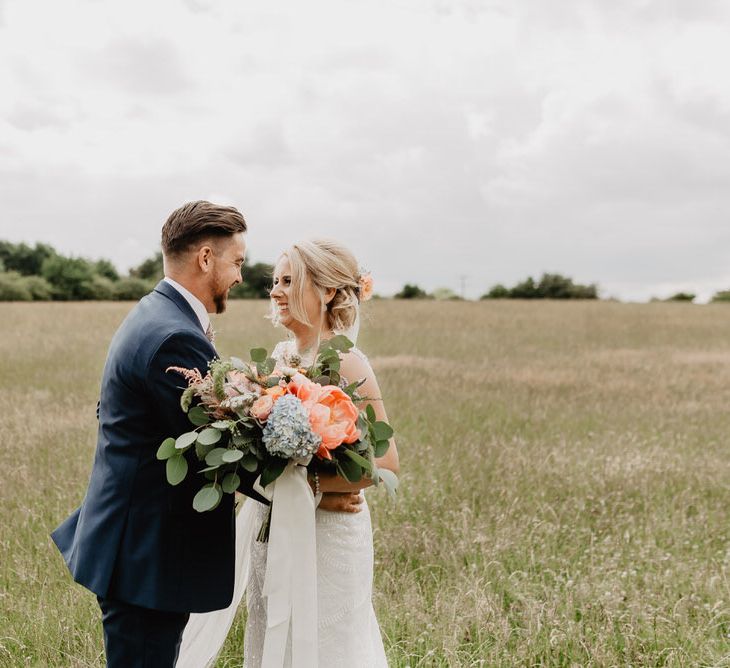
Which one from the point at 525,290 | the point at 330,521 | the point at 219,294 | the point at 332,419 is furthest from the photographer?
the point at 525,290

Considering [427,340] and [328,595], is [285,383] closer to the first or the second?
[328,595]

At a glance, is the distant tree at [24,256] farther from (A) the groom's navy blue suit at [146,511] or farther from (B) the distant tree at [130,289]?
(A) the groom's navy blue suit at [146,511]

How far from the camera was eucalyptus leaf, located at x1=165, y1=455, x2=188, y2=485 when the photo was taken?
2393 mm

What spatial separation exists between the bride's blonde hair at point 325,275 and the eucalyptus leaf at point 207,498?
1074mm

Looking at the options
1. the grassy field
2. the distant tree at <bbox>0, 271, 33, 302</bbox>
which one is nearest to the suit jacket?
the grassy field

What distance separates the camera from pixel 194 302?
289 centimetres

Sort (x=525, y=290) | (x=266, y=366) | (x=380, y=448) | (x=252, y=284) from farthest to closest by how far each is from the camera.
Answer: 1. (x=525, y=290)
2. (x=252, y=284)
3. (x=380, y=448)
4. (x=266, y=366)

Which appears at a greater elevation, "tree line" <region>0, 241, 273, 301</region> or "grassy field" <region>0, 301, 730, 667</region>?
"tree line" <region>0, 241, 273, 301</region>

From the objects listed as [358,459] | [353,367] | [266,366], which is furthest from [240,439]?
[353,367]

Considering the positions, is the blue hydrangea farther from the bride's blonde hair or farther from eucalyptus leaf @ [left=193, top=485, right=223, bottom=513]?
the bride's blonde hair

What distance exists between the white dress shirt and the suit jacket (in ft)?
0.45

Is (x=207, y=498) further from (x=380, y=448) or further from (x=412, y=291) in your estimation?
(x=412, y=291)

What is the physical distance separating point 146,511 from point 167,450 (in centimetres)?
36

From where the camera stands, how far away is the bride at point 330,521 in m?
3.19
